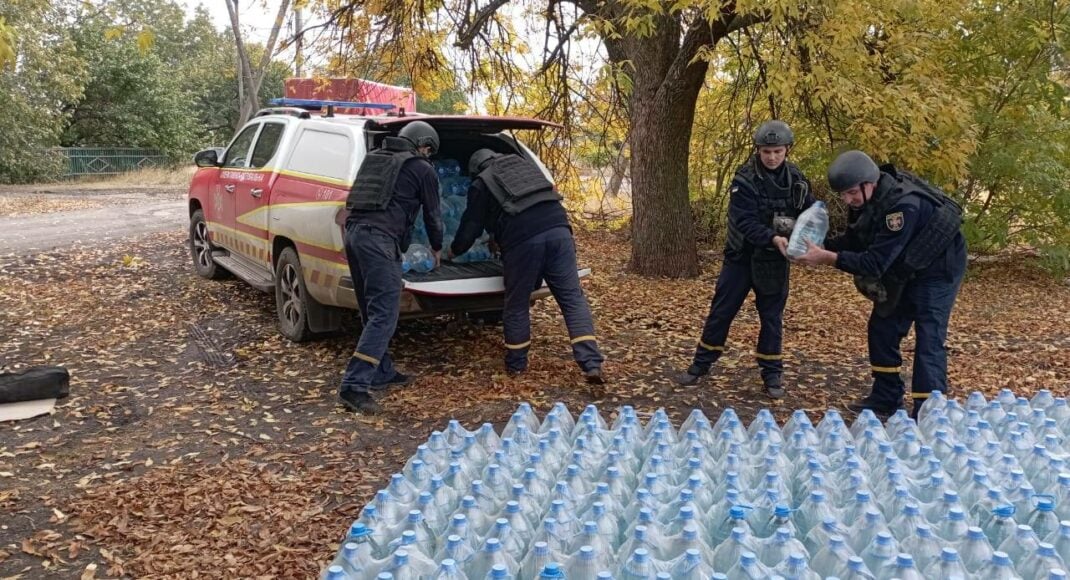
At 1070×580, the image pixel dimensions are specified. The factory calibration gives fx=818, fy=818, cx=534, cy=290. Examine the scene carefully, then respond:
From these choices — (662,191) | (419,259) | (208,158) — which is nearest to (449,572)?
(419,259)

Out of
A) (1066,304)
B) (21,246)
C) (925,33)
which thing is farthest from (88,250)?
(1066,304)

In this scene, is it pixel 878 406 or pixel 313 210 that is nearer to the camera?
pixel 878 406

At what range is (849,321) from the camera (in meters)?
8.27

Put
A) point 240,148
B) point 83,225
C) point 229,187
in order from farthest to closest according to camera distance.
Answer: point 83,225, point 240,148, point 229,187

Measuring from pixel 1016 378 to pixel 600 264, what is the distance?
229 inches

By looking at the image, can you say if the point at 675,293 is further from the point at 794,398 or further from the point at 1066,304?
the point at 1066,304

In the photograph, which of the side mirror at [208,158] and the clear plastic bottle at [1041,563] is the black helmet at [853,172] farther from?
the side mirror at [208,158]

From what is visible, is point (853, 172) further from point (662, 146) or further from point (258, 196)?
point (662, 146)

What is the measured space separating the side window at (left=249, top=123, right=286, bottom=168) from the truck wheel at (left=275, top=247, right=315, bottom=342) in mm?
1083

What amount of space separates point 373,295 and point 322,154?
63.1 inches

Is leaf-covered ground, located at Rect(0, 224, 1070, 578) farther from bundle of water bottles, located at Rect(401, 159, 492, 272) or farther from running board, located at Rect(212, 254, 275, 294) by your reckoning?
bundle of water bottles, located at Rect(401, 159, 492, 272)

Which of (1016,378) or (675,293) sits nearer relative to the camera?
(1016,378)

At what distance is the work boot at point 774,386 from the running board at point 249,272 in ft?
13.8

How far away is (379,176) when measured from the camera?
5.55 m
